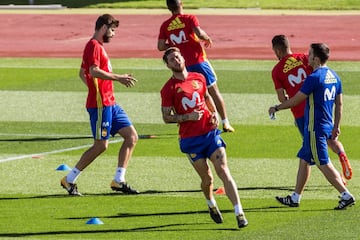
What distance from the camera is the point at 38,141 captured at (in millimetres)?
20250

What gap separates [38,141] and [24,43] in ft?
61.4

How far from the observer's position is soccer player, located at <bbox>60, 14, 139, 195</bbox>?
15.6 meters

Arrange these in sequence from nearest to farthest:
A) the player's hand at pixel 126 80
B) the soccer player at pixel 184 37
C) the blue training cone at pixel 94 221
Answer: the blue training cone at pixel 94 221
the player's hand at pixel 126 80
the soccer player at pixel 184 37

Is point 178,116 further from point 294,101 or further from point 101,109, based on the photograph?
point 101,109

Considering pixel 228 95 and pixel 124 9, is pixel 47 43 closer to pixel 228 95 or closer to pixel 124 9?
pixel 124 9

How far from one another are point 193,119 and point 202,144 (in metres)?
0.32

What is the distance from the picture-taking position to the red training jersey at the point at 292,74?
1508 centimetres

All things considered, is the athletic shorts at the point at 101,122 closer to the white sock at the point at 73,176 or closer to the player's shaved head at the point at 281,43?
the white sock at the point at 73,176

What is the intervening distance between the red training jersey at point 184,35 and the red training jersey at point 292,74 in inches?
212

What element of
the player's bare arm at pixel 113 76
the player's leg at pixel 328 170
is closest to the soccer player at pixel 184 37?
the player's bare arm at pixel 113 76

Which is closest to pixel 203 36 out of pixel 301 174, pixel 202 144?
pixel 301 174

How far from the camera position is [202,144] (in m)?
13.4

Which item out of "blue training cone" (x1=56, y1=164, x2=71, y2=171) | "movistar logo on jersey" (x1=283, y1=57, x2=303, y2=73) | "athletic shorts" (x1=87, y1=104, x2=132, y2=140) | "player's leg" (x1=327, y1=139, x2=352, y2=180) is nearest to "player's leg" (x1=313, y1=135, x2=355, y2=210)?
"player's leg" (x1=327, y1=139, x2=352, y2=180)

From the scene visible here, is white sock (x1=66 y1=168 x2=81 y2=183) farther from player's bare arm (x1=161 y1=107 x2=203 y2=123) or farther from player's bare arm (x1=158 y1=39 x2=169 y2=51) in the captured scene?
player's bare arm (x1=158 y1=39 x2=169 y2=51)
